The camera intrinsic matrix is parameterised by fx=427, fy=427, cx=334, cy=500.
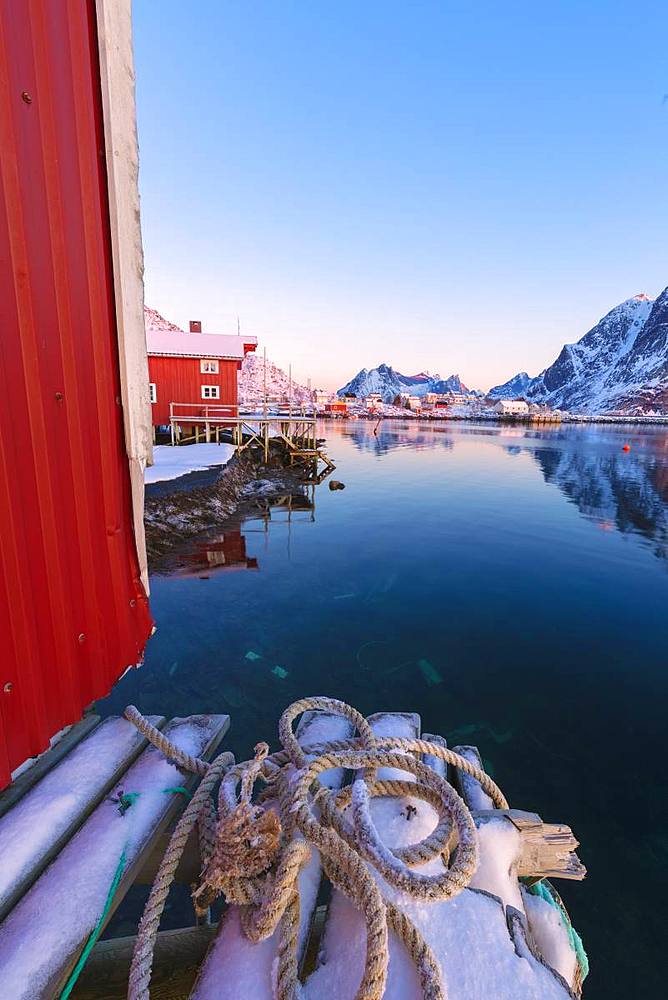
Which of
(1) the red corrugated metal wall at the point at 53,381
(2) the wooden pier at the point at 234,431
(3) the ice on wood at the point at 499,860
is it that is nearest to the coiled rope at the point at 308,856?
(3) the ice on wood at the point at 499,860

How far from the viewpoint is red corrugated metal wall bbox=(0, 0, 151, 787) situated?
2.15 meters

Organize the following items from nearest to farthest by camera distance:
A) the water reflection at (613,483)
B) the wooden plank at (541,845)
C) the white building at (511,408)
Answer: the wooden plank at (541,845)
the water reflection at (613,483)
the white building at (511,408)

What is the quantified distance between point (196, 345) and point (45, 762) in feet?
96.2

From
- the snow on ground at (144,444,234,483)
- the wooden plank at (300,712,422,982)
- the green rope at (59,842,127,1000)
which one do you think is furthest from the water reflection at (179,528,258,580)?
the green rope at (59,842,127,1000)

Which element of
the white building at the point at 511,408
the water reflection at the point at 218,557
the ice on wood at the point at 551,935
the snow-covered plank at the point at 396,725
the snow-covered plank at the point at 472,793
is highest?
the white building at the point at 511,408

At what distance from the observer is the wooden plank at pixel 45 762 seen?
2.20 m

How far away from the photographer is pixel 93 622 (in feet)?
9.29

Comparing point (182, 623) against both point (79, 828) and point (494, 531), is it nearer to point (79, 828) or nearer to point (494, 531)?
point (79, 828)

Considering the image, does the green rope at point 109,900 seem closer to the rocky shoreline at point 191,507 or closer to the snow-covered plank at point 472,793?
the snow-covered plank at point 472,793

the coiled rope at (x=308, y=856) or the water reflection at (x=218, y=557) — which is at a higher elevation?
the coiled rope at (x=308, y=856)

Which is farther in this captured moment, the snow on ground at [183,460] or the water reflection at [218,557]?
the snow on ground at [183,460]

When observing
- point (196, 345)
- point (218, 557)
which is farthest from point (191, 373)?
point (218, 557)

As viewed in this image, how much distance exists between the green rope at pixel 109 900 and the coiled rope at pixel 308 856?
163 millimetres

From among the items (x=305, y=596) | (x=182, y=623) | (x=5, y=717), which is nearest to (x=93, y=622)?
(x=5, y=717)
